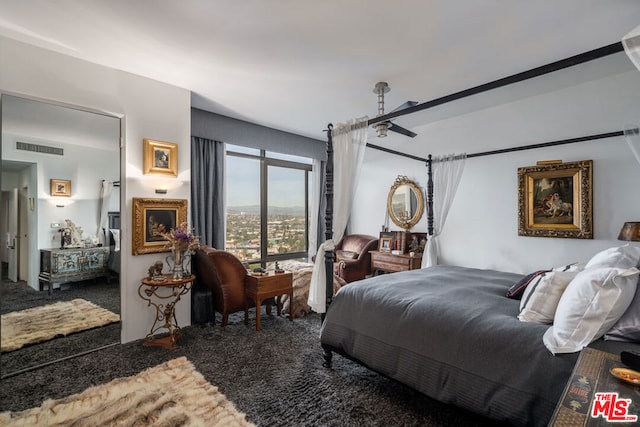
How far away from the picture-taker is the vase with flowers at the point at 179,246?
3.22 m

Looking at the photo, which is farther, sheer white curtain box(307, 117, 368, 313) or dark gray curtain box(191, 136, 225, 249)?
dark gray curtain box(191, 136, 225, 249)

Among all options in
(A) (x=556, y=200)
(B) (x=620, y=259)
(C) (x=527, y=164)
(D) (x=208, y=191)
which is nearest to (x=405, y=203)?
(C) (x=527, y=164)

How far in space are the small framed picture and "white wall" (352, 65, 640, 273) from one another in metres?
0.56

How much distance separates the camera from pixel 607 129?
10.8ft

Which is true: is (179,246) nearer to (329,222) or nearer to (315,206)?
(329,222)

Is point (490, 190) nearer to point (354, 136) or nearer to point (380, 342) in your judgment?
point (354, 136)

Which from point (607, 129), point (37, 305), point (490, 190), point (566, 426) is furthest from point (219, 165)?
point (607, 129)

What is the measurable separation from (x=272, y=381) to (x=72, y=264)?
7.60 feet

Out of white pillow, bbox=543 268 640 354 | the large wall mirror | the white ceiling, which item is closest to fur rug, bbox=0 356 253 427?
the large wall mirror

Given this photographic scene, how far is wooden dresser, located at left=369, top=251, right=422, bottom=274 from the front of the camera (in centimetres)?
461

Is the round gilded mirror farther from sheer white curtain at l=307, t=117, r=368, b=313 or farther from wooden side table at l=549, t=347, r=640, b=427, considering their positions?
wooden side table at l=549, t=347, r=640, b=427

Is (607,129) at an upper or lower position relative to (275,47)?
lower

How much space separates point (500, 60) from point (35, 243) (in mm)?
4685

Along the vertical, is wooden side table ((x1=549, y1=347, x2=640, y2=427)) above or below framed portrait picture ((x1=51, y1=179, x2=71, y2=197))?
below
